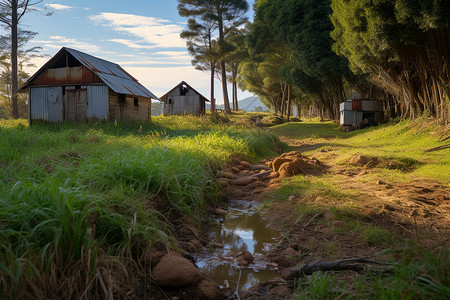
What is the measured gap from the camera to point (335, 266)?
2451mm

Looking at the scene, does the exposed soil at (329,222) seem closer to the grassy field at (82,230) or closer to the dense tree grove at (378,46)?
the grassy field at (82,230)

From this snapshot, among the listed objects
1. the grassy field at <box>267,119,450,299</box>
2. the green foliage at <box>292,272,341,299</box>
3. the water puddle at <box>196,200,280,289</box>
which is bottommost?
the water puddle at <box>196,200,280,289</box>

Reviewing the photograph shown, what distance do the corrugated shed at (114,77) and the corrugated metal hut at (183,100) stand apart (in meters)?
11.5

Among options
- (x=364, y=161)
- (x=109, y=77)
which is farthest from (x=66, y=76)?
(x=364, y=161)

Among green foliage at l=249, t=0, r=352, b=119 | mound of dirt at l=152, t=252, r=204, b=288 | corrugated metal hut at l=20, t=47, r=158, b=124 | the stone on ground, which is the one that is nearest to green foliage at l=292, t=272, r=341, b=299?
the stone on ground

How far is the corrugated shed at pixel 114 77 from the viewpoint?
51.8ft

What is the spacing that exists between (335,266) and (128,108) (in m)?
17.3

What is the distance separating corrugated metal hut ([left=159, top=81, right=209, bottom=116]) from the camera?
3203 centimetres

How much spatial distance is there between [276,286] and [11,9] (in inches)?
1028

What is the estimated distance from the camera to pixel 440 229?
3.34 m

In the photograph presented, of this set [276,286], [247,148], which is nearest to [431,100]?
[247,148]

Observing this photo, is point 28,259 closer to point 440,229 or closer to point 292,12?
point 440,229

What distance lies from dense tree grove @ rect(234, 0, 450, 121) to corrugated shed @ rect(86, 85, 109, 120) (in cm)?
1206

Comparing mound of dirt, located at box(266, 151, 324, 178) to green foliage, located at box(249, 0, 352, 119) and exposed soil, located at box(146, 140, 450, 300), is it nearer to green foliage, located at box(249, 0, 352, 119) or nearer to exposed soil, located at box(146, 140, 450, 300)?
exposed soil, located at box(146, 140, 450, 300)
